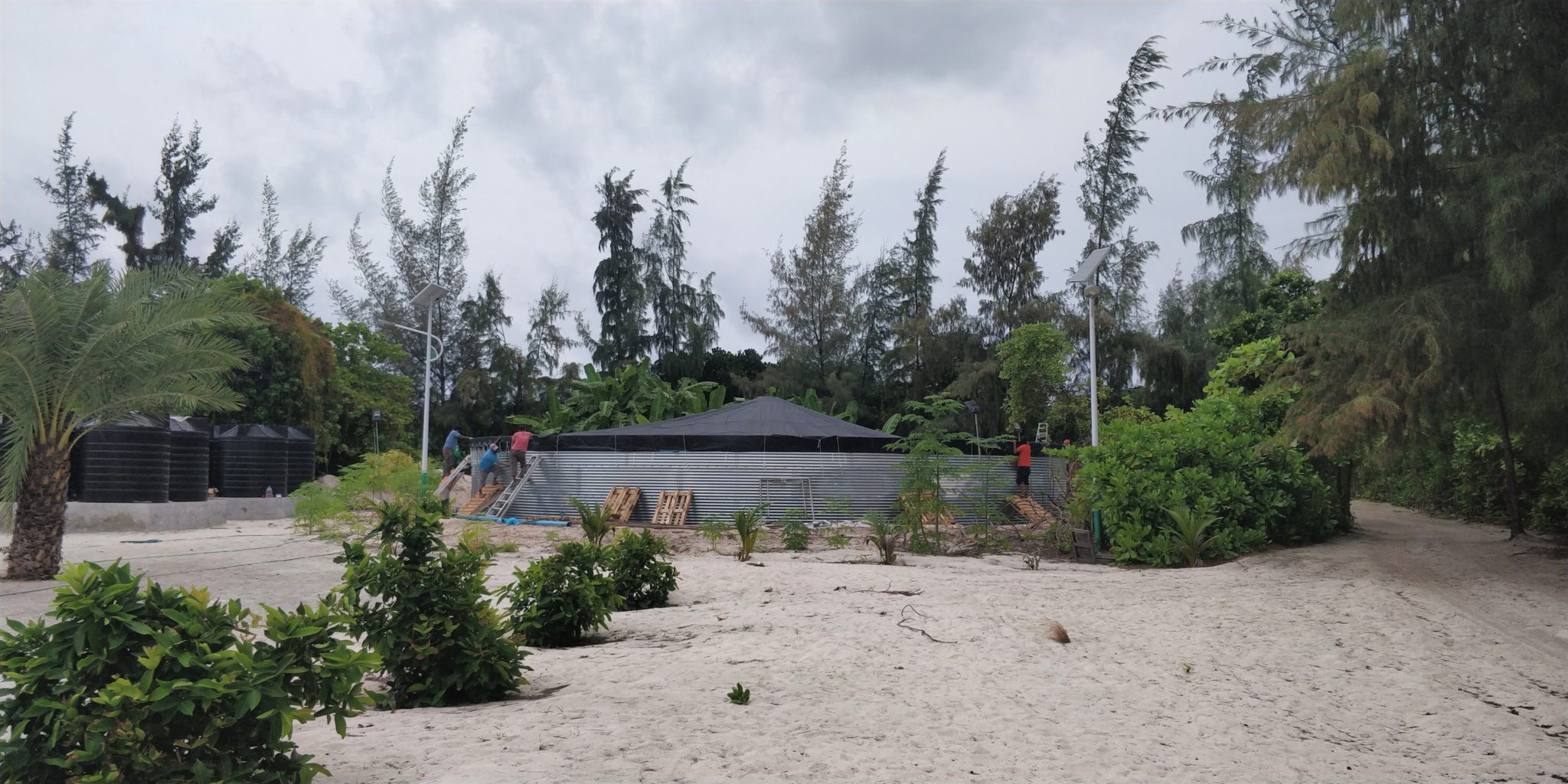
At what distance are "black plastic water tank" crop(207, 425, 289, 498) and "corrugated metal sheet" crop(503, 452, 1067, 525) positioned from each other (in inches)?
245

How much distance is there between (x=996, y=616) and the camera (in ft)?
25.1

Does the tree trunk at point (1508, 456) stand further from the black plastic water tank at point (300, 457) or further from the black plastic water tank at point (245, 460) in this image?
the black plastic water tank at point (300, 457)

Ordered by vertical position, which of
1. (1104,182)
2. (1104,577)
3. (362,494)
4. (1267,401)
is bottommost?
(1104,577)

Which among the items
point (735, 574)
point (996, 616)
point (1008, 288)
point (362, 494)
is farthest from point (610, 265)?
point (996, 616)

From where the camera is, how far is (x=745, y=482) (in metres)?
18.5

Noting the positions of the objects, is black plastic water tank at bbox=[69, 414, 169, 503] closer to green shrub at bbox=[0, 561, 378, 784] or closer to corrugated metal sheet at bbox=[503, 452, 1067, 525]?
corrugated metal sheet at bbox=[503, 452, 1067, 525]

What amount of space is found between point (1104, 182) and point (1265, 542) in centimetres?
2379

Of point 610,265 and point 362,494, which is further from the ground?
point 610,265

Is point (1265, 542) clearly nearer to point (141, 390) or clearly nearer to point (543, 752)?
point (543, 752)

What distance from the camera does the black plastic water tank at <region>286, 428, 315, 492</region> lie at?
73.6ft

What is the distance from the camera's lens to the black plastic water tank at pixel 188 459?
17859mm

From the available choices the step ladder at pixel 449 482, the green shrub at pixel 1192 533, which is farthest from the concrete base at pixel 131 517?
the green shrub at pixel 1192 533

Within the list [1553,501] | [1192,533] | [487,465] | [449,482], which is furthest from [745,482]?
[1553,501]

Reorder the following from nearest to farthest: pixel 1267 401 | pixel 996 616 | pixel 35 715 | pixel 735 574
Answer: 1. pixel 35 715
2. pixel 996 616
3. pixel 735 574
4. pixel 1267 401
